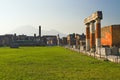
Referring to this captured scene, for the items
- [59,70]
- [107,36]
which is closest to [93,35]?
[107,36]

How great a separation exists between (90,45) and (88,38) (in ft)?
11.0

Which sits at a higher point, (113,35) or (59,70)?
(113,35)

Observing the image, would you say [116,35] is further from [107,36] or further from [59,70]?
[59,70]

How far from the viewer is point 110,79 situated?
14062mm

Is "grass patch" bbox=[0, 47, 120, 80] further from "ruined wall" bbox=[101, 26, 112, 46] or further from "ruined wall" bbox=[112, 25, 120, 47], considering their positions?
"ruined wall" bbox=[101, 26, 112, 46]

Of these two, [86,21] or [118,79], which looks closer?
[118,79]

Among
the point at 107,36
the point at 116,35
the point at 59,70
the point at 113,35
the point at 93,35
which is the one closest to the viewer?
the point at 59,70

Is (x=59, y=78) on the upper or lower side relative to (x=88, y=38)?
lower

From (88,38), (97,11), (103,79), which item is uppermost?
(97,11)

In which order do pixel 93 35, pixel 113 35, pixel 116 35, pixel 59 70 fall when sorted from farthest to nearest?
pixel 113 35
pixel 116 35
pixel 93 35
pixel 59 70

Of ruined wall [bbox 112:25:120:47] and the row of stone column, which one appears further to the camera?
ruined wall [bbox 112:25:120:47]

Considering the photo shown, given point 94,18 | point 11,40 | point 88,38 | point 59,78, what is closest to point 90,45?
point 88,38

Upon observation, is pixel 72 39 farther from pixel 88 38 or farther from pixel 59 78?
pixel 59 78

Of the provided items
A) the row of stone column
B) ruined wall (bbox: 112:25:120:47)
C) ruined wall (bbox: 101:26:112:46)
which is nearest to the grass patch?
the row of stone column
